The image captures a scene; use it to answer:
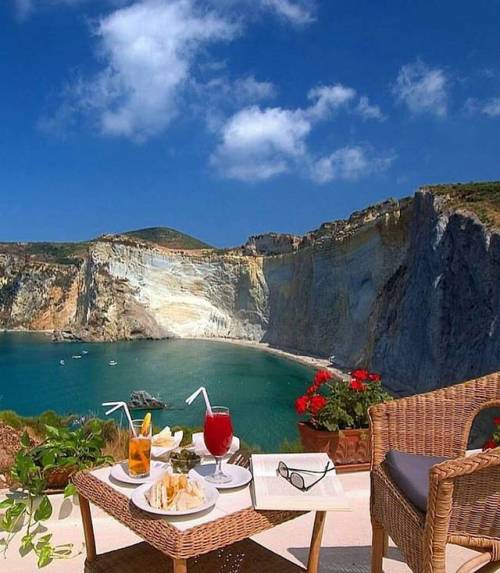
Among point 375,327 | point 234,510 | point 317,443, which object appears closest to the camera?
point 234,510

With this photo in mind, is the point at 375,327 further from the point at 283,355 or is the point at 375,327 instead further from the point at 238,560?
the point at 238,560

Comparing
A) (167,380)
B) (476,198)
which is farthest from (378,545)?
(167,380)

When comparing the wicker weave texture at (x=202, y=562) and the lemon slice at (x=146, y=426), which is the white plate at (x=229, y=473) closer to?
the lemon slice at (x=146, y=426)

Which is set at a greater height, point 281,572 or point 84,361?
point 281,572

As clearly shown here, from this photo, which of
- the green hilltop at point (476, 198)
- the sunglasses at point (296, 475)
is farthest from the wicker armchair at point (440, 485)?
the green hilltop at point (476, 198)

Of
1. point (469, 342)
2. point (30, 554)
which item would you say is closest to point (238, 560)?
point (30, 554)

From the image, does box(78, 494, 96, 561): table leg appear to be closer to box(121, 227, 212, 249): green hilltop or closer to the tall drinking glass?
the tall drinking glass

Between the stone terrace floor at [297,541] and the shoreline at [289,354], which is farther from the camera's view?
the shoreline at [289,354]
